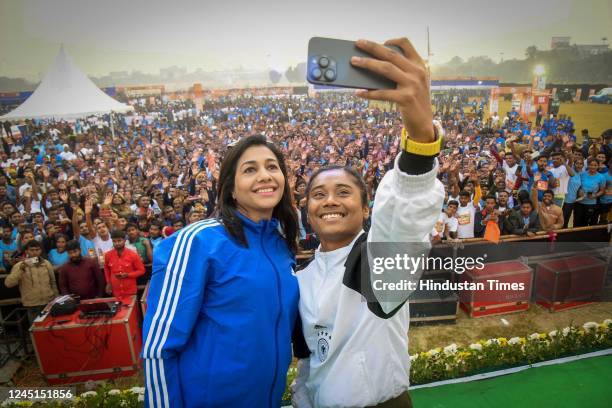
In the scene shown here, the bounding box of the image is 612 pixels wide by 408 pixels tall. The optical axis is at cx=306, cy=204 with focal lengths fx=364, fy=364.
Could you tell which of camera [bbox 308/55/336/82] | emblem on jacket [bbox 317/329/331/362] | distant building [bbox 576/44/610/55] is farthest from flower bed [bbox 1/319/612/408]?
distant building [bbox 576/44/610/55]

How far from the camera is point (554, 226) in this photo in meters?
5.88

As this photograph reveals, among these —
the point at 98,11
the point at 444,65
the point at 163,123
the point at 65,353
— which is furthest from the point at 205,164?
the point at 444,65

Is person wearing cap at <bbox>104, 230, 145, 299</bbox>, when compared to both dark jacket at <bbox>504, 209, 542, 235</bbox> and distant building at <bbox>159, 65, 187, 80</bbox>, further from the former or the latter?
distant building at <bbox>159, 65, 187, 80</bbox>

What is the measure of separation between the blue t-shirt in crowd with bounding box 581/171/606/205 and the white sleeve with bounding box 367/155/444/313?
7.86 meters

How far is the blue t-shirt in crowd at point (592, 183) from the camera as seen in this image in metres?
7.15

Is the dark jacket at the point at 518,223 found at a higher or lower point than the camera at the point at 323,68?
lower

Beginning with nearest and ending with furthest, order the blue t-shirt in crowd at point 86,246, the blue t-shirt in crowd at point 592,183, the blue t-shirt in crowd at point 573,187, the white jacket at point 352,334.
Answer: the white jacket at point 352,334
the blue t-shirt in crowd at point 86,246
the blue t-shirt in crowd at point 592,183
the blue t-shirt in crowd at point 573,187

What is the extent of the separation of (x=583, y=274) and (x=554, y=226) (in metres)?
0.86

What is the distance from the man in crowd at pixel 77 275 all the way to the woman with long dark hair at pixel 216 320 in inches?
161

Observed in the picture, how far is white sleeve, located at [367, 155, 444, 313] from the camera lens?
1098 millimetres

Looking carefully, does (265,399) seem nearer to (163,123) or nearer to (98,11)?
(163,123)

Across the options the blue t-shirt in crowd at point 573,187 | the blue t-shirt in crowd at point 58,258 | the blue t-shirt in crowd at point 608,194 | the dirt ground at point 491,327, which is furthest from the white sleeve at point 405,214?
the blue t-shirt in crowd at point 608,194

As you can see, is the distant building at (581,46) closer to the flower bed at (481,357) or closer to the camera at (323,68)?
the flower bed at (481,357)

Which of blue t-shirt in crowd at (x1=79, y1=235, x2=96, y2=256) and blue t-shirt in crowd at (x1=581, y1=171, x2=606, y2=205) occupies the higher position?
blue t-shirt in crowd at (x1=581, y1=171, x2=606, y2=205)
